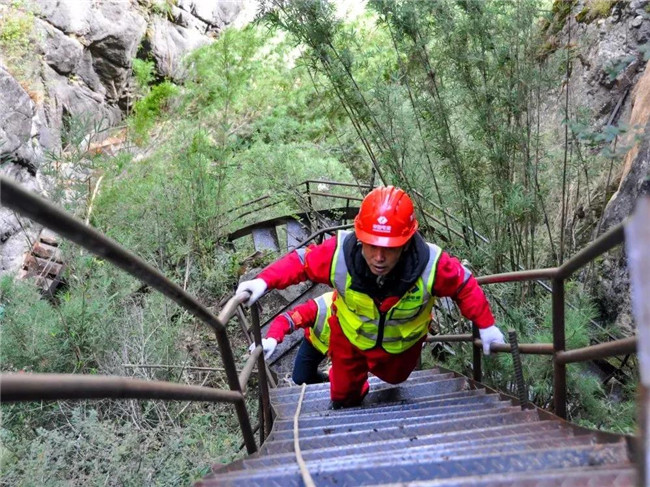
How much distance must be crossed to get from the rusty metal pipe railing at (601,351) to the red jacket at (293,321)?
2.16m

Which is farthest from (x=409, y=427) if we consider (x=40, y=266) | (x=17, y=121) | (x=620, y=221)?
(x=17, y=121)

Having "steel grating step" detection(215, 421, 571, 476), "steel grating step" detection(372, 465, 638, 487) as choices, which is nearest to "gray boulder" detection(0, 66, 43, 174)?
"steel grating step" detection(215, 421, 571, 476)

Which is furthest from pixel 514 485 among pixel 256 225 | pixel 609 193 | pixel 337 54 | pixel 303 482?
pixel 256 225

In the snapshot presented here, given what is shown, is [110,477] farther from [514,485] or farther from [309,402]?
[514,485]

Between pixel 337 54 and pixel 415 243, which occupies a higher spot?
pixel 337 54

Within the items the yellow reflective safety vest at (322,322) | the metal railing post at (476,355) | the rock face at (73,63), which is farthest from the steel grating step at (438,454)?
the rock face at (73,63)

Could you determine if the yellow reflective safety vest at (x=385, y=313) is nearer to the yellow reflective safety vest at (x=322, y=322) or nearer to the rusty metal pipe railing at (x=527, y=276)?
the rusty metal pipe railing at (x=527, y=276)

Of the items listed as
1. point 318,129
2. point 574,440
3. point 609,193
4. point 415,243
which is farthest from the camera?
point 318,129

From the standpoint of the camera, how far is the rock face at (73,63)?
29.2 ft

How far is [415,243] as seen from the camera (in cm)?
356

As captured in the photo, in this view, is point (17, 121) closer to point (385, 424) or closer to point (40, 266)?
point (40, 266)

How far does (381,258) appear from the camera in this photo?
136 inches

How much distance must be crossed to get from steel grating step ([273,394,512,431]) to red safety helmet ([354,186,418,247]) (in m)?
1.00

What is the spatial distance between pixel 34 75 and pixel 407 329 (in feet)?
31.3
